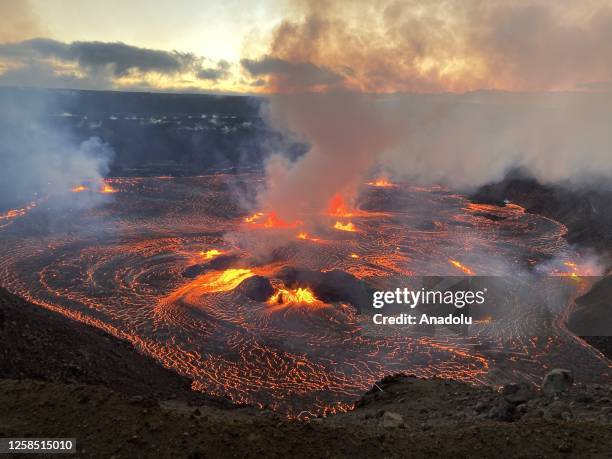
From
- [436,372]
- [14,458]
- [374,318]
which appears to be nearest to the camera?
[14,458]

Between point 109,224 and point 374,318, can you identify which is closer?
point 374,318

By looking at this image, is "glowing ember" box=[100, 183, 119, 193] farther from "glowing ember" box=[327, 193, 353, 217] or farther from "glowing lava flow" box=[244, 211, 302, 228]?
"glowing ember" box=[327, 193, 353, 217]

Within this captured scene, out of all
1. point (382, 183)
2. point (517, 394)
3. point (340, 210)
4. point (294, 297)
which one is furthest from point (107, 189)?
point (517, 394)

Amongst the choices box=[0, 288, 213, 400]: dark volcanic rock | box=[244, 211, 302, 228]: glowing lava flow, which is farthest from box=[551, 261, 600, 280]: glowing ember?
box=[0, 288, 213, 400]: dark volcanic rock

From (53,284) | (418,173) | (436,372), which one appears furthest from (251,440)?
(418,173)

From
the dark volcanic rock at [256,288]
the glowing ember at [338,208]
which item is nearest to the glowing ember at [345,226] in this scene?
the glowing ember at [338,208]

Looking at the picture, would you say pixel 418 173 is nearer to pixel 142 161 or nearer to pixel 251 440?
pixel 142 161
